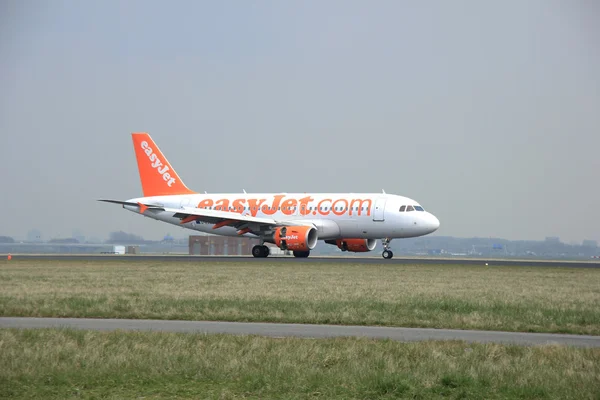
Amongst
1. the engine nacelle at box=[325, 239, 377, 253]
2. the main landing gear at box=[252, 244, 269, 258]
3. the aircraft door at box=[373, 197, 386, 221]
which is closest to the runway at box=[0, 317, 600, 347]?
the aircraft door at box=[373, 197, 386, 221]

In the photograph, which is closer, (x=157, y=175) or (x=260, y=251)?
(x=260, y=251)

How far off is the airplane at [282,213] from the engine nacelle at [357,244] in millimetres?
66

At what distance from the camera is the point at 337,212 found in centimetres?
5600

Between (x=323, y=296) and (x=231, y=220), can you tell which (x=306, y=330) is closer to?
(x=323, y=296)

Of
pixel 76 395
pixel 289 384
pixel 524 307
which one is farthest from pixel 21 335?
pixel 524 307

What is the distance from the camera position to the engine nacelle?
5956 cm

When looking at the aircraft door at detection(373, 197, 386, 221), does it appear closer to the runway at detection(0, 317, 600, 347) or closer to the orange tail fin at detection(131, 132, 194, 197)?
the orange tail fin at detection(131, 132, 194, 197)

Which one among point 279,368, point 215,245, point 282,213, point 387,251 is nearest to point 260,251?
point 282,213

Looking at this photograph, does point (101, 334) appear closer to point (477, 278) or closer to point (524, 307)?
point (524, 307)

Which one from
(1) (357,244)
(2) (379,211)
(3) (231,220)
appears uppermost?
(2) (379,211)

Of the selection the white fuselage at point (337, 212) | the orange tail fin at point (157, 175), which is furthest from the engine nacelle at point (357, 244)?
→ the orange tail fin at point (157, 175)

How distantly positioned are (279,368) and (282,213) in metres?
46.2

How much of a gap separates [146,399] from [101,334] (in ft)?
18.6

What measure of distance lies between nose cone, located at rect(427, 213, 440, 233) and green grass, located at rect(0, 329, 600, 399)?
128 feet
